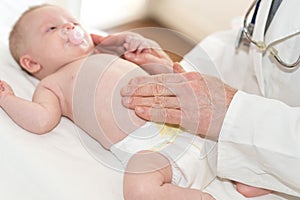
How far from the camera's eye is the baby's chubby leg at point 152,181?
1024 millimetres

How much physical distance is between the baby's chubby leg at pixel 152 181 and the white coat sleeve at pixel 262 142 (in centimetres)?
11

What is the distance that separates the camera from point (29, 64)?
1384mm

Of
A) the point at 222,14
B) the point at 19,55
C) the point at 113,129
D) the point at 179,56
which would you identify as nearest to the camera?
the point at 113,129

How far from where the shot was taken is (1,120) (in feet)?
3.86

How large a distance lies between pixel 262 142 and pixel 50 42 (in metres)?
0.63

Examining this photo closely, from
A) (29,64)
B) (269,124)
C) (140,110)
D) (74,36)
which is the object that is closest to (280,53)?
(269,124)

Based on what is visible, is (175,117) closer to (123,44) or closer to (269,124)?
(269,124)

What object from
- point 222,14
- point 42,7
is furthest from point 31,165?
point 222,14

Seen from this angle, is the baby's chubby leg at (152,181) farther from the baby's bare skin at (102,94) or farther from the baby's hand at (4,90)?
the baby's hand at (4,90)

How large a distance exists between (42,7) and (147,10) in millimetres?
1455

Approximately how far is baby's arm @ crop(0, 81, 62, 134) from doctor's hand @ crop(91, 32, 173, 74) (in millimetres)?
259

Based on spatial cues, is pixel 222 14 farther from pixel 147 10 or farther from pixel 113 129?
pixel 113 129

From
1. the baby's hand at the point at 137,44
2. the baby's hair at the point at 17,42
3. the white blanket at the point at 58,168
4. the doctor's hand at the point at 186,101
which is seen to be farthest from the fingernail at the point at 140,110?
the baby's hair at the point at 17,42

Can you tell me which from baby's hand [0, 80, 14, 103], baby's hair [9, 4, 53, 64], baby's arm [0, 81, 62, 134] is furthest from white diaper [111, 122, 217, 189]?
baby's hair [9, 4, 53, 64]
